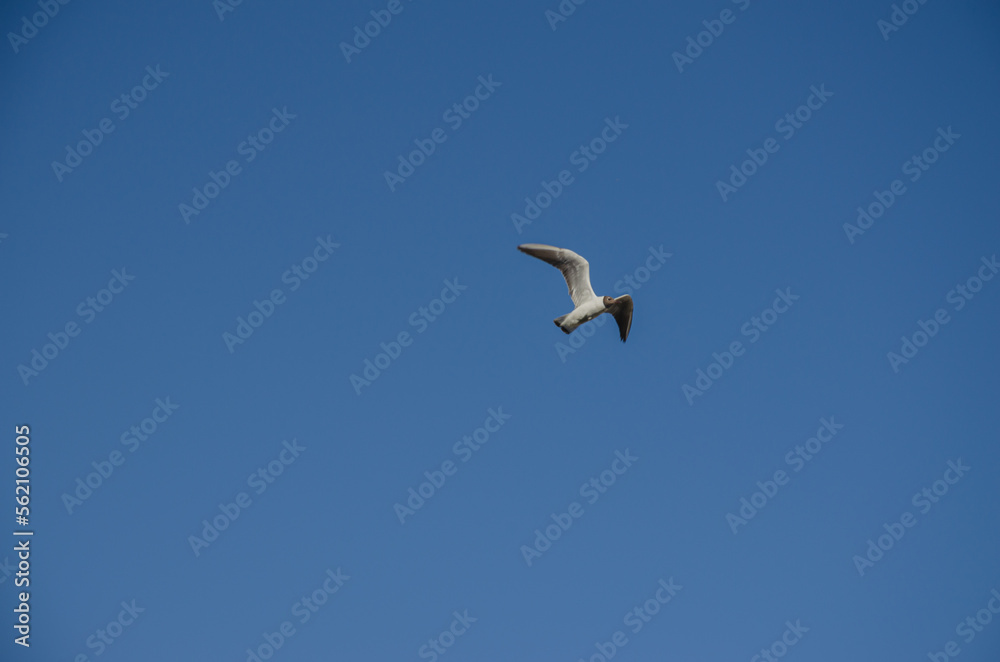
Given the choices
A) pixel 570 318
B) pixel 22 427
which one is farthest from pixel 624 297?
pixel 22 427

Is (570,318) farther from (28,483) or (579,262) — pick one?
(28,483)

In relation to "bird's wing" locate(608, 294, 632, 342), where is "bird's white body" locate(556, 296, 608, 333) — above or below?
below

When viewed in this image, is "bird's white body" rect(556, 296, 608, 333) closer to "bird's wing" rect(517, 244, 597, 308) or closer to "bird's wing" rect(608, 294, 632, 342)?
"bird's wing" rect(517, 244, 597, 308)

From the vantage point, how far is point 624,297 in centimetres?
3419

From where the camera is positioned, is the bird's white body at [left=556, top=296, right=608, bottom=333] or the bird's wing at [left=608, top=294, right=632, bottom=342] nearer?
the bird's white body at [left=556, top=296, right=608, bottom=333]

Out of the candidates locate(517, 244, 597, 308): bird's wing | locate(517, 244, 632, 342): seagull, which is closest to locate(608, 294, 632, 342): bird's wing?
locate(517, 244, 632, 342): seagull

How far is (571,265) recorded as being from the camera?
109 ft

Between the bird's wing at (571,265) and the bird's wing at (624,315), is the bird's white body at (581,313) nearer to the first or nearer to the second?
the bird's wing at (571,265)

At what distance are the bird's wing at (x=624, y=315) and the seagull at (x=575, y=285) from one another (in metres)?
0.67

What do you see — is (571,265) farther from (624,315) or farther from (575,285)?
(624,315)

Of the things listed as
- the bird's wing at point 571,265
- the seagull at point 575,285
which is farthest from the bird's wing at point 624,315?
the bird's wing at point 571,265

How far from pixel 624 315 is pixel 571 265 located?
7.09 feet

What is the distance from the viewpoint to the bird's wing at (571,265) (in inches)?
1308

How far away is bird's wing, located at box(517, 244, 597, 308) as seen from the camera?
109 ft
